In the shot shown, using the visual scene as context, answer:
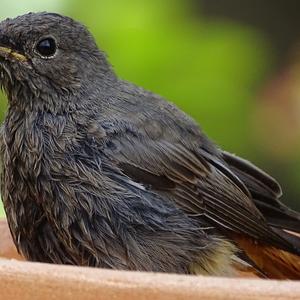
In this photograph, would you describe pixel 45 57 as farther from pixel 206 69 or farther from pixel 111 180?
pixel 206 69

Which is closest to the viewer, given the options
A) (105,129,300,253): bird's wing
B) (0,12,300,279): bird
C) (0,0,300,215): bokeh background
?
(0,12,300,279): bird

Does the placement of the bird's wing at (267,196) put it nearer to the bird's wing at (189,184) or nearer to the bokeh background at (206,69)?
the bird's wing at (189,184)

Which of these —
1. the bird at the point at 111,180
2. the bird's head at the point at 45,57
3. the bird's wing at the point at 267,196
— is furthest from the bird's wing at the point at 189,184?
the bird's head at the point at 45,57

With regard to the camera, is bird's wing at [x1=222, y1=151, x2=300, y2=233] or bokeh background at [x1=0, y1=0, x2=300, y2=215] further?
bokeh background at [x1=0, y1=0, x2=300, y2=215]

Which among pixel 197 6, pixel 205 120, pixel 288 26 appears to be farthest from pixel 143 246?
pixel 288 26

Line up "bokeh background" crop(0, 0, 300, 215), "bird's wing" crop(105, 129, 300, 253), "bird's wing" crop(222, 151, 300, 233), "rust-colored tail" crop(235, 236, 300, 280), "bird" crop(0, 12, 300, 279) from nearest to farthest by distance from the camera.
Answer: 1. "bird" crop(0, 12, 300, 279)
2. "bird's wing" crop(105, 129, 300, 253)
3. "rust-colored tail" crop(235, 236, 300, 280)
4. "bird's wing" crop(222, 151, 300, 233)
5. "bokeh background" crop(0, 0, 300, 215)

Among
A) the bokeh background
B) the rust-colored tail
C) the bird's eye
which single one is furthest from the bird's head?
the bokeh background

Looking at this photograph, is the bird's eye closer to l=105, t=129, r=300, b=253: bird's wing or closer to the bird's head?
the bird's head
